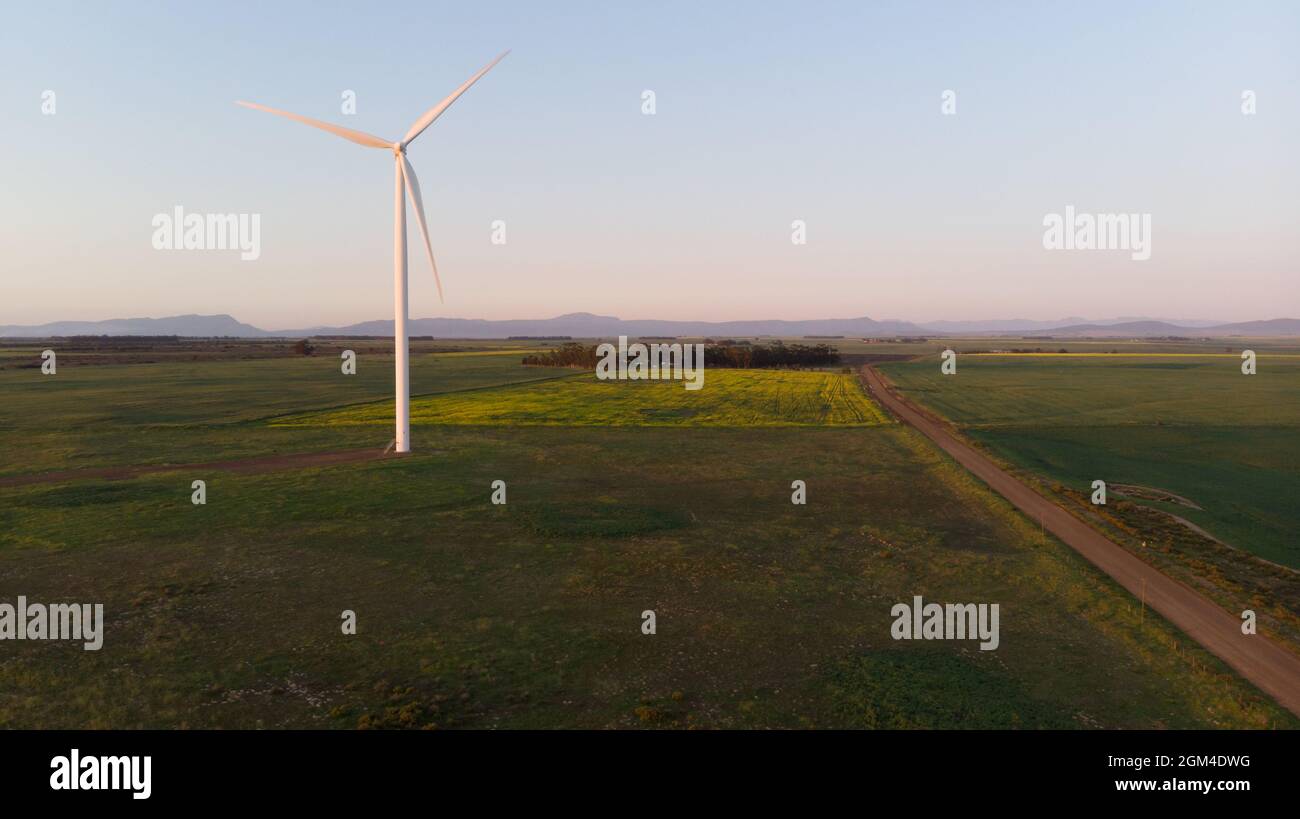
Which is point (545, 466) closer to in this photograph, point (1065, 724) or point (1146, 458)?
point (1065, 724)

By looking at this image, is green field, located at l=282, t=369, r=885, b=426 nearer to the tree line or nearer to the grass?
the grass

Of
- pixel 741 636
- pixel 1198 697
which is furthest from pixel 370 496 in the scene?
pixel 1198 697

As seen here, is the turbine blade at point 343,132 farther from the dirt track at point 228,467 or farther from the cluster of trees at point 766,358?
the cluster of trees at point 766,358

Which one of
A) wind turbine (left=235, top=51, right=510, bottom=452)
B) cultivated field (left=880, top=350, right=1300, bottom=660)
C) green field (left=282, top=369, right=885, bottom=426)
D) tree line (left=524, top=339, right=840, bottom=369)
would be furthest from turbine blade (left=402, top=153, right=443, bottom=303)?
tree line (left=524, top=339, right=840, bottom=369)

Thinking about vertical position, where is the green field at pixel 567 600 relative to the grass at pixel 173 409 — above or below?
below

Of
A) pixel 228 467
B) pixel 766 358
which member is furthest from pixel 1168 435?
pixel 766 358

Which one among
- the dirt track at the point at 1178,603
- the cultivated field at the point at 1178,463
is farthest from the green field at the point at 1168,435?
the dirt track at the point at 1178,603

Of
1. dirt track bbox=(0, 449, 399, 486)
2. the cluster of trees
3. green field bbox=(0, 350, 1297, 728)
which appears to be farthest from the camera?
the cluster of trees
